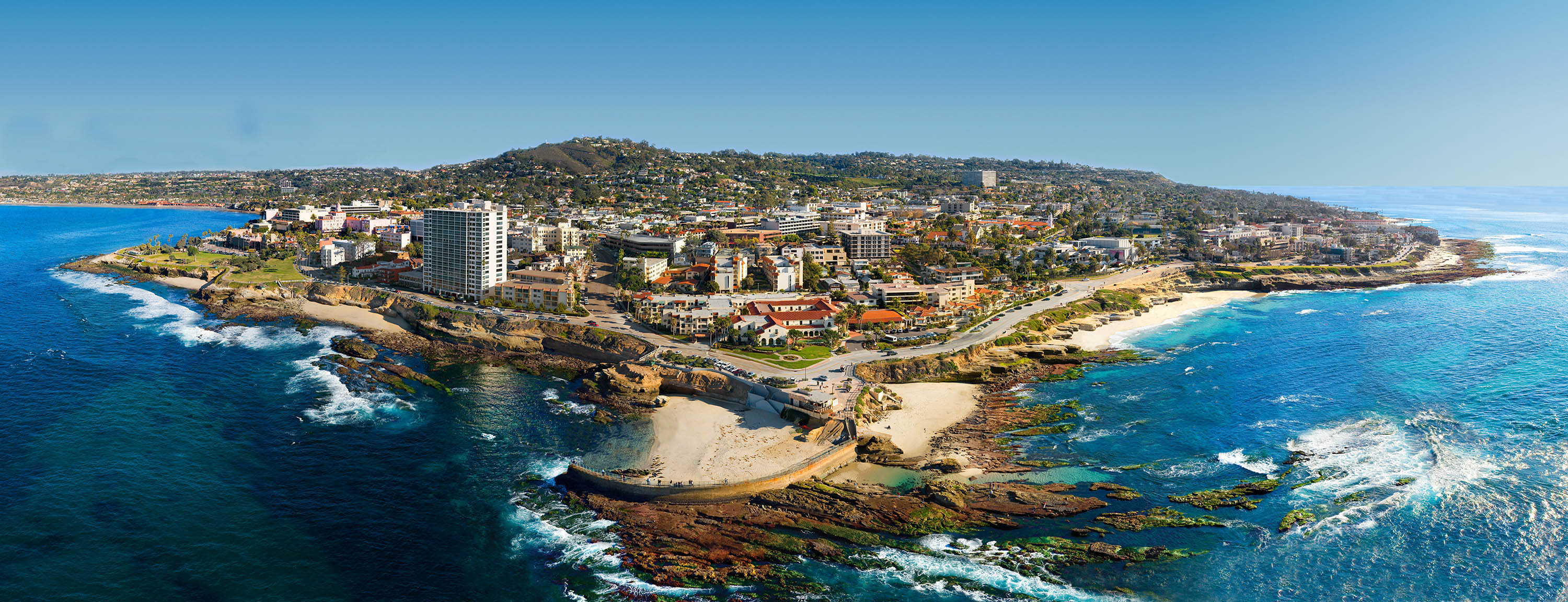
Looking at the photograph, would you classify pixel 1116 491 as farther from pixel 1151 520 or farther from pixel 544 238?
pixel 544 238

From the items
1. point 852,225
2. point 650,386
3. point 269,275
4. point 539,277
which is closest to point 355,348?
point 539,277

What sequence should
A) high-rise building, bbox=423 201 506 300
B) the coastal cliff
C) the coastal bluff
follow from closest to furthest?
the coastal cliff
the coastal bluff
high-rise building, bbox=423 201 506 300

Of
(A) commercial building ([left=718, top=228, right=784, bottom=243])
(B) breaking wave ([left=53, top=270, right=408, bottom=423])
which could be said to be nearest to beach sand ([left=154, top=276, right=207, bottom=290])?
(B) breaking wave ([left=53, top=270, right=408, bottom=423])

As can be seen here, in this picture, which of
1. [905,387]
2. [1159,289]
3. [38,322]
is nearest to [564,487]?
[905,387]

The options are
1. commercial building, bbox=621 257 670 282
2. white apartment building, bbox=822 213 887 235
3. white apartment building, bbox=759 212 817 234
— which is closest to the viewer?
commercial building, bbox=621 257 670 282

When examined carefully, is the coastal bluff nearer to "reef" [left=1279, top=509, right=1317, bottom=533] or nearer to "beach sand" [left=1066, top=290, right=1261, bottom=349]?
"beach sand" [left=1066, top=290, right=1261, bottom=349]

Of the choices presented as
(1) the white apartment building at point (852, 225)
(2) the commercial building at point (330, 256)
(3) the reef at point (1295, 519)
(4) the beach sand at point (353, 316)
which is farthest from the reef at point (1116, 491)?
(2) the commercial building at point (330, 256)

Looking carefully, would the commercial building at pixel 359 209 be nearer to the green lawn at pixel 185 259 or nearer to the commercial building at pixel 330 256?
the green lawn at pixel 185 259
